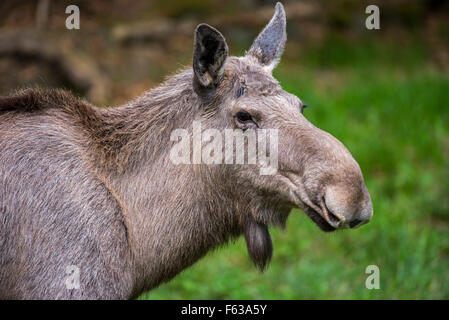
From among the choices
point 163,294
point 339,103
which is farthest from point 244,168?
point 339,103

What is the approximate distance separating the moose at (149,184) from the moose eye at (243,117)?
0.04 feet

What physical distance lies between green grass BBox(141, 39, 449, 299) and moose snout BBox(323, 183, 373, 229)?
2737 mm

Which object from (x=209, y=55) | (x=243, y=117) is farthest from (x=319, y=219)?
(x=209, y=55)

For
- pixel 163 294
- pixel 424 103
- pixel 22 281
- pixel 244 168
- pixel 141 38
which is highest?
pixel 141 38

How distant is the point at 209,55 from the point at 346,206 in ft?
4.58

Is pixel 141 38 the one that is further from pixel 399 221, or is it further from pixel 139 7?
pixel 399 221

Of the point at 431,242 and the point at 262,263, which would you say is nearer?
the point at 262,263

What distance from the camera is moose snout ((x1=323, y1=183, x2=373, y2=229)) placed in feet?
11.9

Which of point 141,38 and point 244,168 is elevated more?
point 141,38

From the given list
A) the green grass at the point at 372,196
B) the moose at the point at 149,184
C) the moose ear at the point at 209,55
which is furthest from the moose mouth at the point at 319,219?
the green grass at the point at 372,196

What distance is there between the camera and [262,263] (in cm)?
439

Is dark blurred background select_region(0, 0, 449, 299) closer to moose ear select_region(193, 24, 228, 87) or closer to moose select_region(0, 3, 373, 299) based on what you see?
moose select_region(0, 3, 373, 299)

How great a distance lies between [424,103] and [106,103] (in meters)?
4.91

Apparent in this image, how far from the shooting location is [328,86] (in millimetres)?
10516
